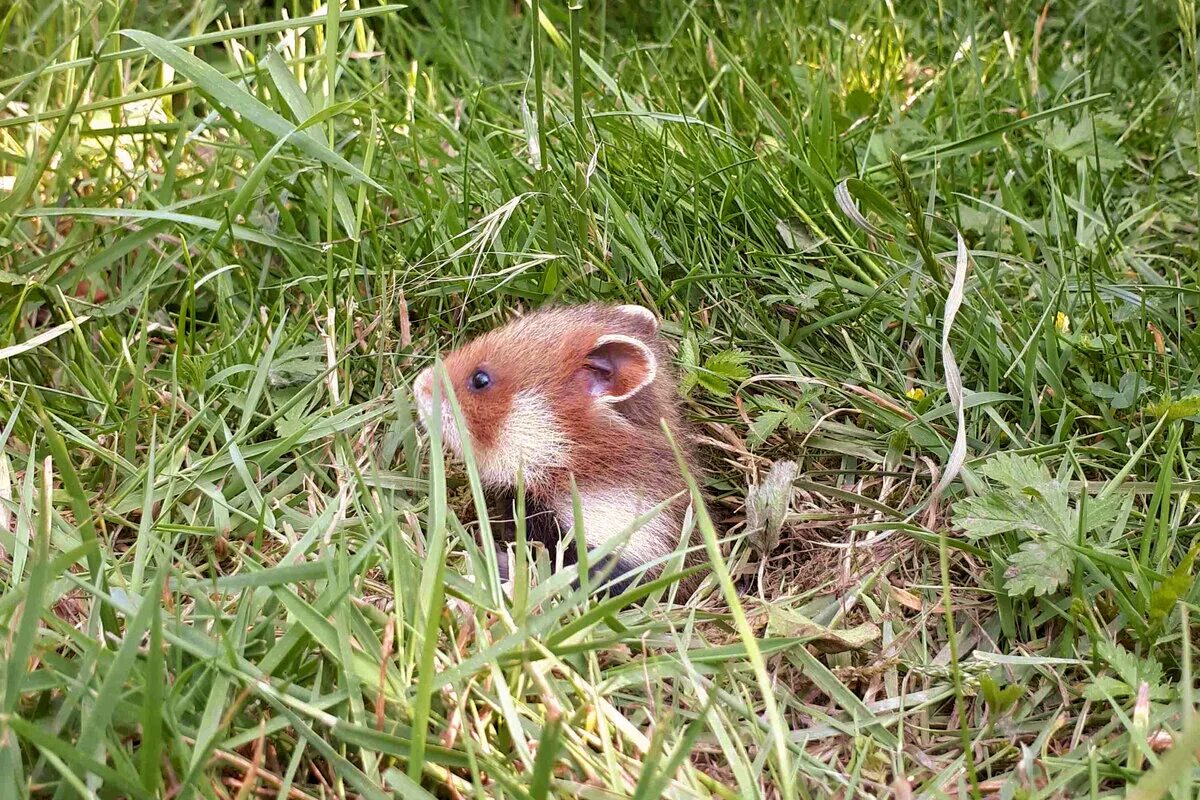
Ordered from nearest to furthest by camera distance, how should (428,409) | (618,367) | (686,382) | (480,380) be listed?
(428,409) < (618,367) < (480,380) < (686,382)

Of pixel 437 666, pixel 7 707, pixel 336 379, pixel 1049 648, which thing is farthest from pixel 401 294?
pixel 1049 648

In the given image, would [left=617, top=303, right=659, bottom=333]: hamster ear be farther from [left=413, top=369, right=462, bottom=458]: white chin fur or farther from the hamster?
[left=413, top=369, right=462, bottom=458]: white chin fur

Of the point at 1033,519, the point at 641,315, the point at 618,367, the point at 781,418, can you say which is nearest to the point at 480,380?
the point at 618,367

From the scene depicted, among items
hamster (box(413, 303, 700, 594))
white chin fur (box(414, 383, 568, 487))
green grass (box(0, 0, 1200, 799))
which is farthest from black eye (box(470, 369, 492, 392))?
green grass (box(0, 0, 1200, 799))

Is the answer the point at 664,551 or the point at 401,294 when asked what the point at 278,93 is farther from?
the point at 664,551

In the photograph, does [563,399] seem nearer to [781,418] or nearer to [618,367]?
[618,367]

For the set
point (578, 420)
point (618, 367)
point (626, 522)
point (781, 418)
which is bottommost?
point (626, 522)
